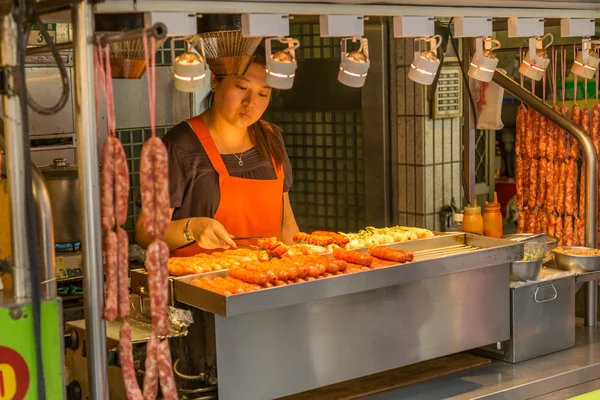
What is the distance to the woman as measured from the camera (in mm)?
4125

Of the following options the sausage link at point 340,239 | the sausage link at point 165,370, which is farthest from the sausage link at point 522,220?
the sausage link at point 165,370

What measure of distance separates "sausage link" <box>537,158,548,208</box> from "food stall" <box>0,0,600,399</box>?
A: 1.01 m

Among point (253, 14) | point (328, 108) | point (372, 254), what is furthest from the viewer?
point (328, 108)

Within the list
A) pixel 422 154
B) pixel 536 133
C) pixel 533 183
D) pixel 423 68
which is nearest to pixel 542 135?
pixel 536 133

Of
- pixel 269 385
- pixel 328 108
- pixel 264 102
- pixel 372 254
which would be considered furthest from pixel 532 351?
pixel 328 108

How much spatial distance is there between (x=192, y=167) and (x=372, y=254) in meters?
1.17

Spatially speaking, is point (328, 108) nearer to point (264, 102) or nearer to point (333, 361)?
point (264, 102)

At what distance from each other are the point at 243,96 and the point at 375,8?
1177 mm

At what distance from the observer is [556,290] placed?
375cm

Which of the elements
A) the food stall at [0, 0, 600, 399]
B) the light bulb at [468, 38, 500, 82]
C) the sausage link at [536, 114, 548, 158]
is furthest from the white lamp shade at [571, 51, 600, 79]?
the light bulb at [468, 38, 500, 82]

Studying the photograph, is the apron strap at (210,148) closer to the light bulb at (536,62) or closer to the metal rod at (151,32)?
the light bulb at (536,62)

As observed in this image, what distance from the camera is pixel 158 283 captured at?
254cm

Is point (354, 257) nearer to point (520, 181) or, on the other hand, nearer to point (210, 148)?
point (210, 148)

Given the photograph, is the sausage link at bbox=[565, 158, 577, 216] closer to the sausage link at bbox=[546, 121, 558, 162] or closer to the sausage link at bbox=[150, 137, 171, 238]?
the sausage link at bbox=[546, 121, 558, 162]
